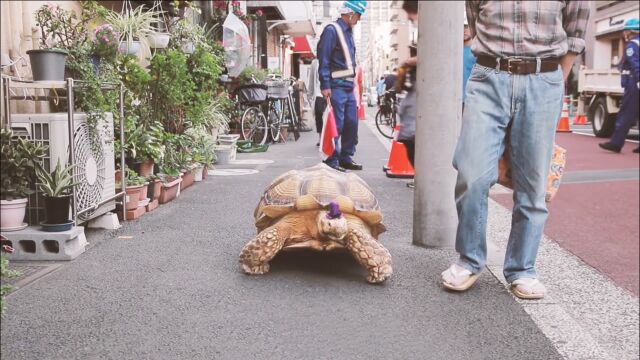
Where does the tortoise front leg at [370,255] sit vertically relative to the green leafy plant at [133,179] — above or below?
below

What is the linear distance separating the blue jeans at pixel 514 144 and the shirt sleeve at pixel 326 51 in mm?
4672

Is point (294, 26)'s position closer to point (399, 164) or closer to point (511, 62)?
point (399, 164)

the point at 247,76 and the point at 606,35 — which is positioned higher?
the point at 606,35

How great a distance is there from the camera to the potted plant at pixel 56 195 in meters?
4.28

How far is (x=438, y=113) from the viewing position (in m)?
4.72

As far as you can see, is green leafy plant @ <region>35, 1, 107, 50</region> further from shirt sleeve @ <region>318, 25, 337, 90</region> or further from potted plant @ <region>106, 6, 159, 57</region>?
shirt sleeve @ <region>318, 25, 337, 90</region>

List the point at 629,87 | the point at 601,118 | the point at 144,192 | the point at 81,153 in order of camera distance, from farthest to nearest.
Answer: the point at 601,118 → the point at 629,87 → the point at 144,192 → the point at 81,153

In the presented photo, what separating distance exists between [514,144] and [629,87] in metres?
11.0

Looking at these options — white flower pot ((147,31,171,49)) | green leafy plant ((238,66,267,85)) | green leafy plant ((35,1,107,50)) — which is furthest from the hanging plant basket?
green leafy plant ((238,66,267,85))

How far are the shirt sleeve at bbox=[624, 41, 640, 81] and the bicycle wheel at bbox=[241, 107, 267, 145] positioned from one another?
7.55 meters

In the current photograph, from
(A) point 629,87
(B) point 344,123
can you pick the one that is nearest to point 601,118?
(A) point 629,87

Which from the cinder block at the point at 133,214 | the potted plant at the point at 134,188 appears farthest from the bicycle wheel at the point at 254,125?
the cinder block at the point at 133,214

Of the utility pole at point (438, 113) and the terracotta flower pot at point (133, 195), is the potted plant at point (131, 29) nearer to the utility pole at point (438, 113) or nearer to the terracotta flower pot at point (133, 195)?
the terracotta flower pot at point (133, 195)

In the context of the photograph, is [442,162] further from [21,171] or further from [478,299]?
[21,171]
